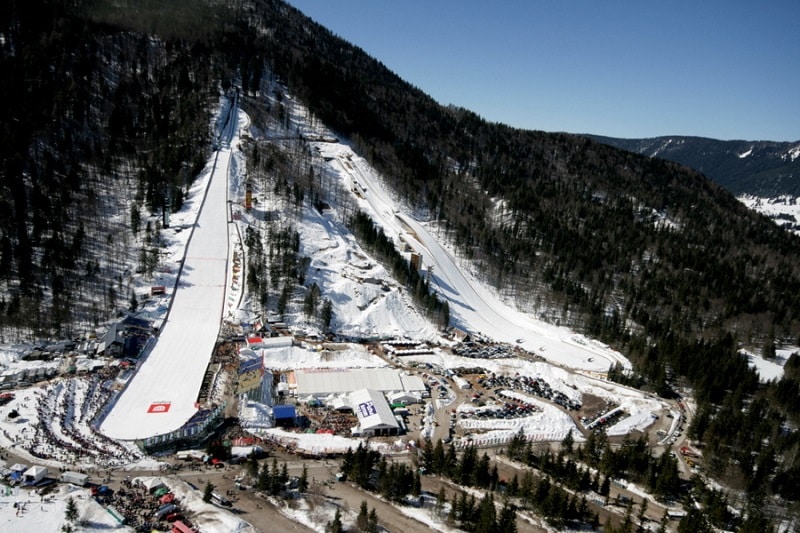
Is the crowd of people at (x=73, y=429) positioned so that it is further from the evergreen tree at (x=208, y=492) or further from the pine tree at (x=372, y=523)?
the pine tree at (x=372, y=523)

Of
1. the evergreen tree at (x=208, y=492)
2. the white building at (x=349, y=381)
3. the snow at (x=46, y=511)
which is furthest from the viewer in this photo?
the white building at (x=349, y=381)

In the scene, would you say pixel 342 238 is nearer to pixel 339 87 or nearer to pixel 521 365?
pixel 521 365

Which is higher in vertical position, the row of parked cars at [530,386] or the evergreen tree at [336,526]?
the row of parked cars at [530,386]

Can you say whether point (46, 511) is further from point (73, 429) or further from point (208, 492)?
point (73, 429)

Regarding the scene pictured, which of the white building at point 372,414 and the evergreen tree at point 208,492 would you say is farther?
the white building at point 372,414

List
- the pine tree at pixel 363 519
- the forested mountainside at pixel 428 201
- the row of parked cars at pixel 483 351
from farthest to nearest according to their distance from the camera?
the row of parked cars at pixel 483 351 < the forested mountainside at pixel 428 201 < the pine tree at pixel 363 519

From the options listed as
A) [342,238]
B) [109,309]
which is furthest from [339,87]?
[109,309]

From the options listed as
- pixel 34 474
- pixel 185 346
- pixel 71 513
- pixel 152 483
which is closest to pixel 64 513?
pixel 71 513

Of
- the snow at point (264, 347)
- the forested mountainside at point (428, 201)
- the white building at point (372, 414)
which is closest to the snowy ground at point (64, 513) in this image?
the snow at point (264, 347)

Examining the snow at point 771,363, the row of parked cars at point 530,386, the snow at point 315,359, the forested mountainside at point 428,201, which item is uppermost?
the forested mountainside at point 428,201
